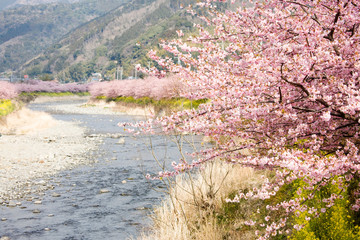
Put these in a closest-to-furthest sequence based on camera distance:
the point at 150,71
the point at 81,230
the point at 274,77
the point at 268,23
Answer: the point at 274,77 → the point at 268,23 → the point at 150,71 → the point at 81,230

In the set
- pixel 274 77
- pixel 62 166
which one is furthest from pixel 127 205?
pixel 274 77

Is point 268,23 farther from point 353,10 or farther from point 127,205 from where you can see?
point 127,205

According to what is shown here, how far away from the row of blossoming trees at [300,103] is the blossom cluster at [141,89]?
35.0 metres

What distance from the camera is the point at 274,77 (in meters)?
5.13

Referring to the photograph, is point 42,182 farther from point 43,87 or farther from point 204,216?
point 43,87

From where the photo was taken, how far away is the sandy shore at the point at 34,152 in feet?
51.8

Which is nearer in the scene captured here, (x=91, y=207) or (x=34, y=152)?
(x=91, y=207)

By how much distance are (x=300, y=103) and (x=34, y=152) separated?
1922cm

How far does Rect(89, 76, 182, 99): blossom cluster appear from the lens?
1905 inches

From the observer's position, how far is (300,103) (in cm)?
604

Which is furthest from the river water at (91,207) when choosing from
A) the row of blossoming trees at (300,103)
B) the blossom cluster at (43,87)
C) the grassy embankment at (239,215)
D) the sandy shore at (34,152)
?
the blossom cluster at (43,87)

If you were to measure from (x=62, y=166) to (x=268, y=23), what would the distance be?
14.5 metres

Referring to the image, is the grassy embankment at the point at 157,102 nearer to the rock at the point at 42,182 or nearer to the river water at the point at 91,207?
the river water at the point at 91,207

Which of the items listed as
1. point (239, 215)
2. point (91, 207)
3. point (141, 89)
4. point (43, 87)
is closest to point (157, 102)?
point (141, 89)
